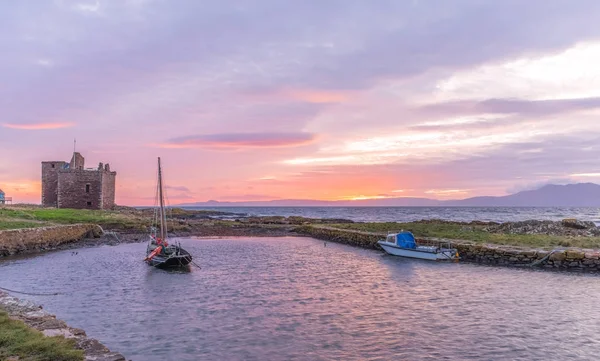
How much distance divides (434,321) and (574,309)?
6.56 metres

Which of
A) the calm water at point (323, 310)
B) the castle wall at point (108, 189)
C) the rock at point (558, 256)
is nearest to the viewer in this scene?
the calm water at point (323, 310)

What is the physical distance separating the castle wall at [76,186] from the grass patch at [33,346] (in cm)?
Result: 6722

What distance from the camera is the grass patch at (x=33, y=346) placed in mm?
9203

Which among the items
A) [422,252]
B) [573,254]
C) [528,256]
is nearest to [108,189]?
[422,252]

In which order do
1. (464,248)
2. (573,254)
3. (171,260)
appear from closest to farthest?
(573,254) < (171,260) < (464,248)

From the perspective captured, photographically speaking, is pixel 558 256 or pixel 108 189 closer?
pixel 558 256

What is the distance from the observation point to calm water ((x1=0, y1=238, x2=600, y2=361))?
13.6 meters

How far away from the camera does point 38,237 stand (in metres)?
39.9

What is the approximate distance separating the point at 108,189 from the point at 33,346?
72922 millimetres

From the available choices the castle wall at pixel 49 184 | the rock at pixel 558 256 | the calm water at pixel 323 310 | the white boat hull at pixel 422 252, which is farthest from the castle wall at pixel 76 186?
the rock at pixel 558 256

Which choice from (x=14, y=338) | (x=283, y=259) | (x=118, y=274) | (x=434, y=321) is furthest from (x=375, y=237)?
(x=14, y=338)

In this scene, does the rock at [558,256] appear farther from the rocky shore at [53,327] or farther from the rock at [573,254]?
the rocky shore at [53,327]

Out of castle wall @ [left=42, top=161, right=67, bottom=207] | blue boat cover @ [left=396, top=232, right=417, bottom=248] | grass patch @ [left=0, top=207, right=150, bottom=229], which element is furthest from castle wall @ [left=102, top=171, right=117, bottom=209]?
blue boat cover @ [left=396, top=232, right=417, bottom=248]

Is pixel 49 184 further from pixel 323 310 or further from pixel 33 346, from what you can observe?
pixel 33 346
